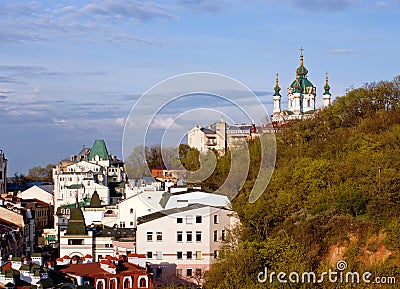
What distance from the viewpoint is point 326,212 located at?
32375 millimetres

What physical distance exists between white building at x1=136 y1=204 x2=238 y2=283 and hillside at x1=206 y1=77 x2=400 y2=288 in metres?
1.25

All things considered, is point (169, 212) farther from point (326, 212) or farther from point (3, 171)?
point (3, 171)

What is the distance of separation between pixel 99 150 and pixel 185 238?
137ft

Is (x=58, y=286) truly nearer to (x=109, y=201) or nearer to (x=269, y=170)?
(x=269, y=170)

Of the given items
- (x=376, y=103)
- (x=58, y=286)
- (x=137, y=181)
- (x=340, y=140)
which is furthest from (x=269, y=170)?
(x=58, y=286)

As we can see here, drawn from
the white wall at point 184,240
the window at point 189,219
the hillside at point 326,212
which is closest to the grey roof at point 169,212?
the white wall at point 184,240

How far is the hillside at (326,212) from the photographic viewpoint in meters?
27.1

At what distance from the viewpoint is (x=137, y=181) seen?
51.3m

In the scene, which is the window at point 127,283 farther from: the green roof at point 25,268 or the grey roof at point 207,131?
the grey roof at point 207,131

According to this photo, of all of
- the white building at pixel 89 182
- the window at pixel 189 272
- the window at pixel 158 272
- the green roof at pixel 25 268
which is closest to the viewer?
the green roof at pixel 25 268

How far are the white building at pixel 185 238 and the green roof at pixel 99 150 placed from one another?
132ft

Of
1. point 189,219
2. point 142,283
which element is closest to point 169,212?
point 189,219

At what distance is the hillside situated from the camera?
27.1m

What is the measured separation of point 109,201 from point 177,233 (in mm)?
26467
